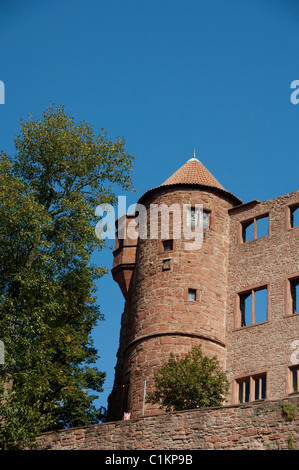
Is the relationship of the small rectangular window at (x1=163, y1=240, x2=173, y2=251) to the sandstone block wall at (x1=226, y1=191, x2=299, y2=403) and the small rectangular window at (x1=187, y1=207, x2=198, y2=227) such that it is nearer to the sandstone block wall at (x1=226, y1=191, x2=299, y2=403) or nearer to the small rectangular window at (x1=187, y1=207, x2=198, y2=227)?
the small rectangular window at (x1=187, y1=207, x2=198, y2=227)

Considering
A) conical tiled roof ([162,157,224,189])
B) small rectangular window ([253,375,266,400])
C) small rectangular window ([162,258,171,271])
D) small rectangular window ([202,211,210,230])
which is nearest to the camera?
small rectangular window ([253,375,266,400])

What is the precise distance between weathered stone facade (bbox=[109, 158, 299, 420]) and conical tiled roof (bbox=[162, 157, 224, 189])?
0.27 feet

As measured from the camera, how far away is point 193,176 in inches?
1615

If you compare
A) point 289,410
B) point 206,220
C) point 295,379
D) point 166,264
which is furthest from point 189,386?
A: point 206,220

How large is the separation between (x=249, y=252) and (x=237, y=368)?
5.04 metres

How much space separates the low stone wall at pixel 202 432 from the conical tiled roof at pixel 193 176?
13964 millimetres

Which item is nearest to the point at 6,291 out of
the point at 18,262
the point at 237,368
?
the point at 18,262

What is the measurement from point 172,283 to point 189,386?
7233 mm

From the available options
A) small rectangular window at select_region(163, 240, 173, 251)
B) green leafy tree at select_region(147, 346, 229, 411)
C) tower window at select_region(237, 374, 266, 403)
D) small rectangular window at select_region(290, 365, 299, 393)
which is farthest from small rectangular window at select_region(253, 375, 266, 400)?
small rectangular window at select_region(163, 240, 173, 251)

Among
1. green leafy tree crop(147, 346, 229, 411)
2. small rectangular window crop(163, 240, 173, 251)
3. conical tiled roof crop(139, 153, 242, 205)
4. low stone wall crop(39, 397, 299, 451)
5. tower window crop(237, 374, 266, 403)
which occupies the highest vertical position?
conical tiled roof crop(139, 153, 242, 205)

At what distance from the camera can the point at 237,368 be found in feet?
119

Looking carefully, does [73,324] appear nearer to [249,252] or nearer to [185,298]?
[185,298]

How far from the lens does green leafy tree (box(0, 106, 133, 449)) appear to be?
33469 mm

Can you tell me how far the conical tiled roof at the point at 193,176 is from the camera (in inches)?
1597
